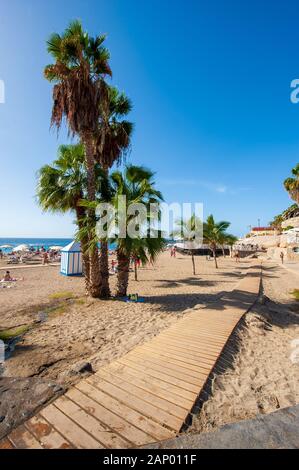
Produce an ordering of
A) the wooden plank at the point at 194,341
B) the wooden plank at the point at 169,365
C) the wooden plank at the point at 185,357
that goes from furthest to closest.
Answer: the wooden plank at the point at 194,341
the wooden plank at the point at 185,357
the wooden plank at the point at 169,365

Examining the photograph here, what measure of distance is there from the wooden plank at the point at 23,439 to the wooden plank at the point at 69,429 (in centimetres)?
26

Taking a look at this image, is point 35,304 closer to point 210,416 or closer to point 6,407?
point 6,407

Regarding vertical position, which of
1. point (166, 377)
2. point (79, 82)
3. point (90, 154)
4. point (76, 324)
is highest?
point (79, 82)

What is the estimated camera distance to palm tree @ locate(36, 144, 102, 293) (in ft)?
34.0

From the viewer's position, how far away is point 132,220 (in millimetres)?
9430

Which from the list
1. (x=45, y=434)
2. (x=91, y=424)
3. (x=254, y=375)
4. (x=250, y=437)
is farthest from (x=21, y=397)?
(x=254, y=375)

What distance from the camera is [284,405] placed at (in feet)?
11.5

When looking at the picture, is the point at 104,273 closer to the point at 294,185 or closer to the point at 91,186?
the point at 91,186

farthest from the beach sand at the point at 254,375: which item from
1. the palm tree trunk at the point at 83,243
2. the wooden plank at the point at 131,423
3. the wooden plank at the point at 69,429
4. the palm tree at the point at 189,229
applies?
the palm tree at the point at 189,229

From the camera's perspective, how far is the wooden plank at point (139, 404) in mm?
2889

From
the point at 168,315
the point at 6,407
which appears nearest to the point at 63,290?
the point at 168,315

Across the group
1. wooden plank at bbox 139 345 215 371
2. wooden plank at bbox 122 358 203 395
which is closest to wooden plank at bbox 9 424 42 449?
wooden plank at bbox 122 358 203 395

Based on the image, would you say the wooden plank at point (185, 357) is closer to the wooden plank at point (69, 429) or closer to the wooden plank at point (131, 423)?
the wooden plank at point (131, 423)

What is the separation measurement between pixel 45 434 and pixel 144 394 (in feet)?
4.75
